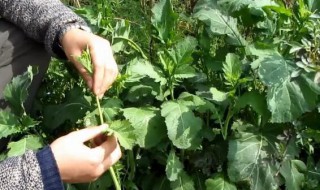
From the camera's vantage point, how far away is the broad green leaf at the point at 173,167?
1.99m

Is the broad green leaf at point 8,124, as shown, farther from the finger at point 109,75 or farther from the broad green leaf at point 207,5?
the broad green leaf at point 207,5

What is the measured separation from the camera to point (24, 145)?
6.37 feet

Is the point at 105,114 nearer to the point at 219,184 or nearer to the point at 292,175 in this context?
the point at 219,184

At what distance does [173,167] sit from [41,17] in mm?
633

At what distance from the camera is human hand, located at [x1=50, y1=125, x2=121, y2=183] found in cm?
162

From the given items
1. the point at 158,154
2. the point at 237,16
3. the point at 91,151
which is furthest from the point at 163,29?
the point at 91,151

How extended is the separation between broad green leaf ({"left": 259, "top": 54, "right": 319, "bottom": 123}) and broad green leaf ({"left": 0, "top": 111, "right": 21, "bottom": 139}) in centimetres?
74

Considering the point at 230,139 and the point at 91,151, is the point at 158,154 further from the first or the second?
the point at 91,151

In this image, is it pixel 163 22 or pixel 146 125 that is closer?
pixel 146 125

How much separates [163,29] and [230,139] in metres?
0.42

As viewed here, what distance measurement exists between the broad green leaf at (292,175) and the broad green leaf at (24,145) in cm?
75

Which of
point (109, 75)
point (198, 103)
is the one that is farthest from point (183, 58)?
point (109, 75)

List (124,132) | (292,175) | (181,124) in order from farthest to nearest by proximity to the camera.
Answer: (292,175)
(181,124)
(124,132)

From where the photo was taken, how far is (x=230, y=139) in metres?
2.02
